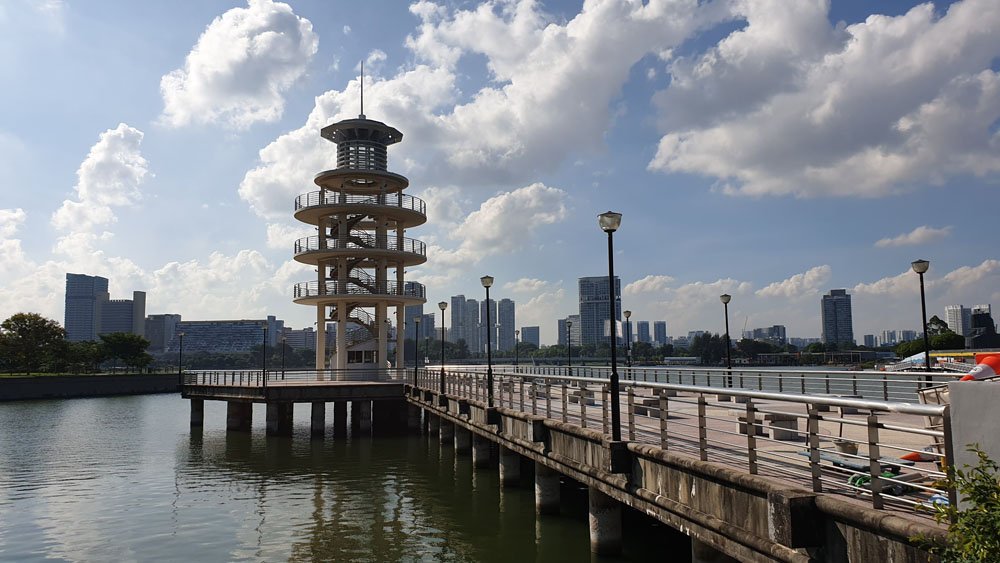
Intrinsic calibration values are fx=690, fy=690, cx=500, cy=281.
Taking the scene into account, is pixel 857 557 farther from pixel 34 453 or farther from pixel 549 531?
pixel 34 453

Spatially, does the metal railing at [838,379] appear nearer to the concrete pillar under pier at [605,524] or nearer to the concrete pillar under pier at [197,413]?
the concrete pillar under pier at [605,524]

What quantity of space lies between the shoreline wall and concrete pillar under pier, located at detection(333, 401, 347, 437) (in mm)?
41424

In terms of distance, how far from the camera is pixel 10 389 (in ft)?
256

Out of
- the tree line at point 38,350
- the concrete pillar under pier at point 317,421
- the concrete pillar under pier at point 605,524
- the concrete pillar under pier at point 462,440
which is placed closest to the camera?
the concrete pillar under pier at point 605,524

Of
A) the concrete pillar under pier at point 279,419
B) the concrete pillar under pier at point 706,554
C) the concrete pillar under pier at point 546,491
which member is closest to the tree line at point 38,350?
the concrete pillar under pier at point 279,419

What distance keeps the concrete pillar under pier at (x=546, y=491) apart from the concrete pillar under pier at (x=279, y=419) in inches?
1009

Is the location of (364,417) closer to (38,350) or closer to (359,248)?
(359,248)

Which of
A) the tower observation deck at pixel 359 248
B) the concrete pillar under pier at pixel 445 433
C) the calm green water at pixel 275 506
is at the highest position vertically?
the tower observation deck at pixel 359 248

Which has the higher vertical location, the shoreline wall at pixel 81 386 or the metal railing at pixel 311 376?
the metal railing at pixel 311 376

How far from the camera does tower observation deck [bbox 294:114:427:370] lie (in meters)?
47.9

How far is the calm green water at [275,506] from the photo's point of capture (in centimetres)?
1742

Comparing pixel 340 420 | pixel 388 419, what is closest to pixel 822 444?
pixel 388 419

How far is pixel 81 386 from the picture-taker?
284ft

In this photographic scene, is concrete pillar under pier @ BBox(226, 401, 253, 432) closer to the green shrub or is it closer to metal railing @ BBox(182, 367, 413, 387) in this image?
metal railing @ BBox(182, 367, 413, 387)
